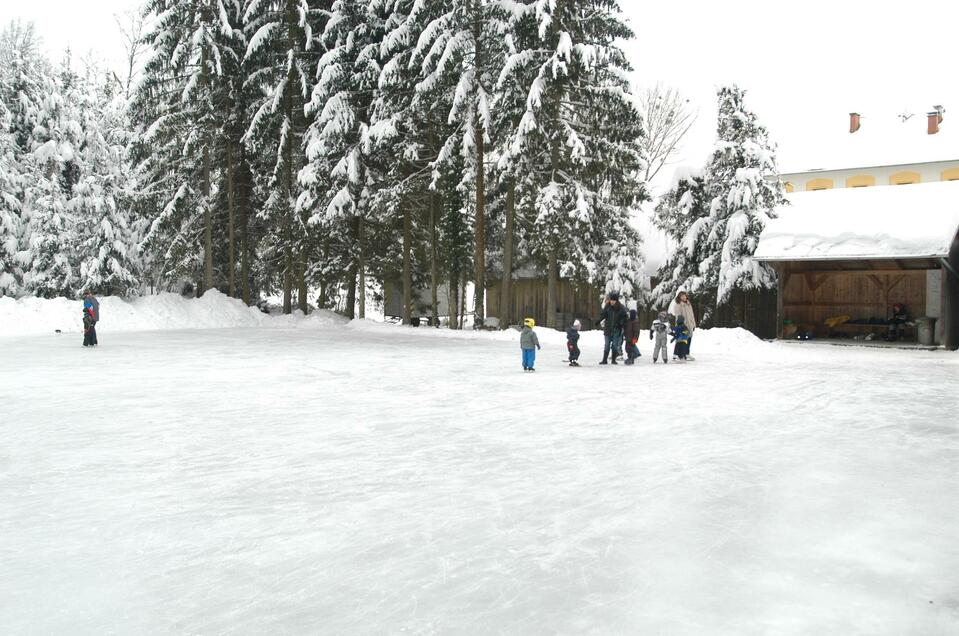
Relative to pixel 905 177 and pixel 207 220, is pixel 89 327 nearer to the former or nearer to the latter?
pixel 207 220

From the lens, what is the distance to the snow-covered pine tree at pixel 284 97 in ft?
98.8

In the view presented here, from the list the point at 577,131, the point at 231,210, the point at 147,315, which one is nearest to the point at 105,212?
the point at 147,315

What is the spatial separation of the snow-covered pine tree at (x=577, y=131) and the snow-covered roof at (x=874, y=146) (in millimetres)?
20567

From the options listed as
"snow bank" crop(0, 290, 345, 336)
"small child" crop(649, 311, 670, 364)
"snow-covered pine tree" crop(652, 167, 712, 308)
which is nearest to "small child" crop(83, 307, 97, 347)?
"snow bank" crop(0, 290, 345, 336)

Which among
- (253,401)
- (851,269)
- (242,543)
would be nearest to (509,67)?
(851,269)

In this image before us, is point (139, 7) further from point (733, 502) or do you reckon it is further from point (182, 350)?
point (733, 502)

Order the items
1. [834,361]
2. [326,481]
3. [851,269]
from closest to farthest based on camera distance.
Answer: [326,481], [834,361], [851,269]

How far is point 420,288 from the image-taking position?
3462 cm

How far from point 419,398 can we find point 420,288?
24085 mm

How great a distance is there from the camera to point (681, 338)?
1705cm

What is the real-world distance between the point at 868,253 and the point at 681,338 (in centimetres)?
770

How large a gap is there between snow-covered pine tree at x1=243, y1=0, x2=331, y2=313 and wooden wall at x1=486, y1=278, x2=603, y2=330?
27.6 ft

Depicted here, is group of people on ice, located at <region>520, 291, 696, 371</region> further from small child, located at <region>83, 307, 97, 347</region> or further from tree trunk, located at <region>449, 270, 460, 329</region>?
tree trunk, located at <region>449, 270, 460, 329</region>

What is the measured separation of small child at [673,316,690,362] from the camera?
17031mm
